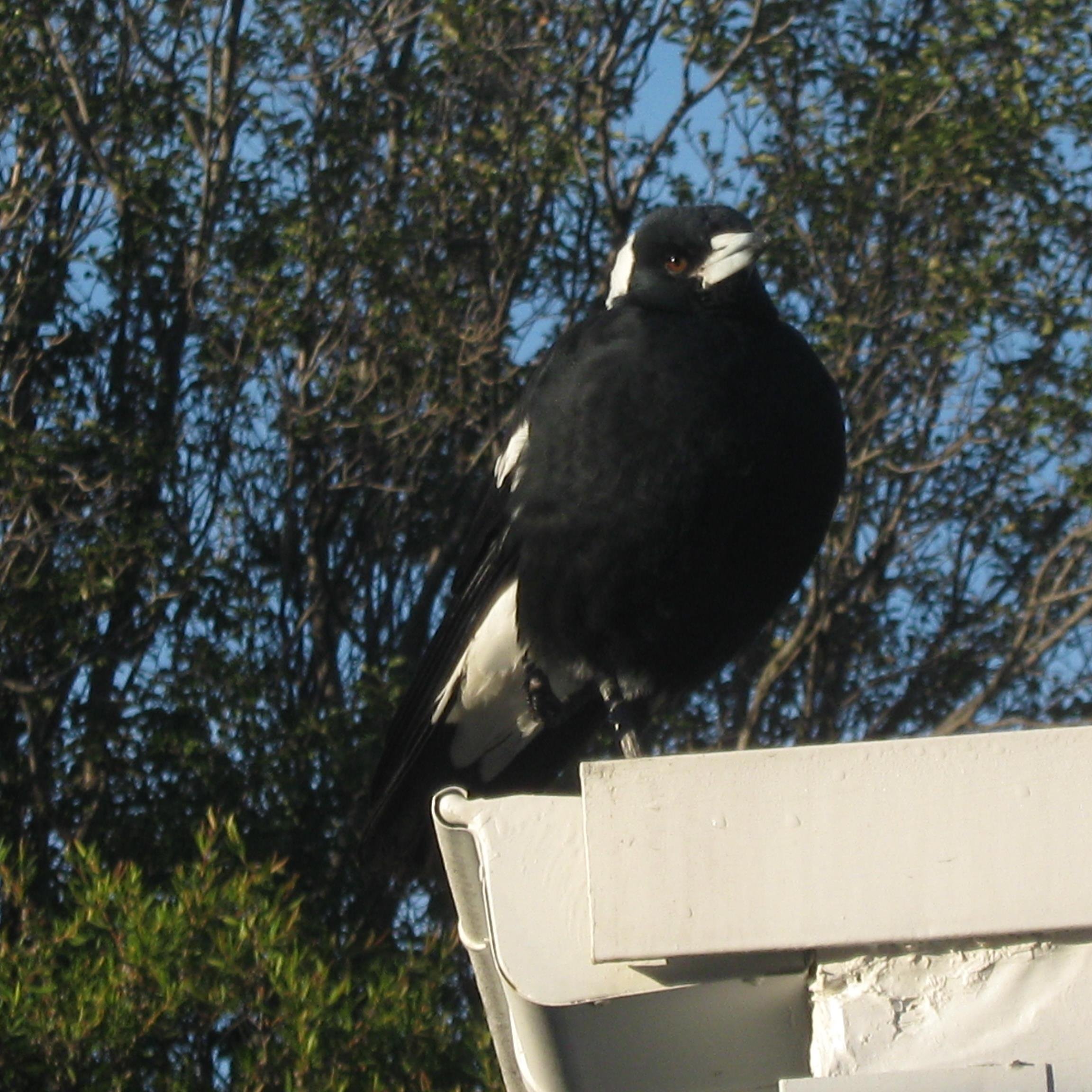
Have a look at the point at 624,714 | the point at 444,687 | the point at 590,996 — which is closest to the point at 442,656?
the point at 444,687

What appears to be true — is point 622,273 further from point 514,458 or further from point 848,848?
point 848,848

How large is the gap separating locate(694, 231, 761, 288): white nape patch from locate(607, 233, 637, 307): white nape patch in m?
0.18

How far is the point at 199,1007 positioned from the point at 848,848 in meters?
2.46

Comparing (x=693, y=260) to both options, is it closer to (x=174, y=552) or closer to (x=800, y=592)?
(x=174, y=552)

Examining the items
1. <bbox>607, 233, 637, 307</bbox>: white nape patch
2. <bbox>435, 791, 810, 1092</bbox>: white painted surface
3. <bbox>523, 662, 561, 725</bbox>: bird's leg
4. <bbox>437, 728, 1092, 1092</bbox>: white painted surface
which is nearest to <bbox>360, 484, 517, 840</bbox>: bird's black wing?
<bbox>523, 662, 561, 725</bbox>: bird's leg

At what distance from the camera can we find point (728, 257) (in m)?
3.40

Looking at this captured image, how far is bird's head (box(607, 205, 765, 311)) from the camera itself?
133 inches

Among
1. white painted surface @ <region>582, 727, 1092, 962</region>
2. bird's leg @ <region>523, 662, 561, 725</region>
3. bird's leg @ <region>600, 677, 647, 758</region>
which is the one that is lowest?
white painted surface @ <region>582, 727, 1092, 962</region>

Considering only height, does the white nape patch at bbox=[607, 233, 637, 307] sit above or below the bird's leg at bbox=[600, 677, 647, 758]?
above

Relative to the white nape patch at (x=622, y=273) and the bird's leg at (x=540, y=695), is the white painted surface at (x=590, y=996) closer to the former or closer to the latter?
the bird's leg at (x=540, y=695)

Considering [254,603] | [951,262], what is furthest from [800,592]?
[254,603]

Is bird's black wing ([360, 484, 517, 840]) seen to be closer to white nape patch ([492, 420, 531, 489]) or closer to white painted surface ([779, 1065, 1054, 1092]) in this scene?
white nape patch ([492, 420, 531, 489])

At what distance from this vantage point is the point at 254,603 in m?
6.49

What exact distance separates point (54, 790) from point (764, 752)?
14.9 feet
